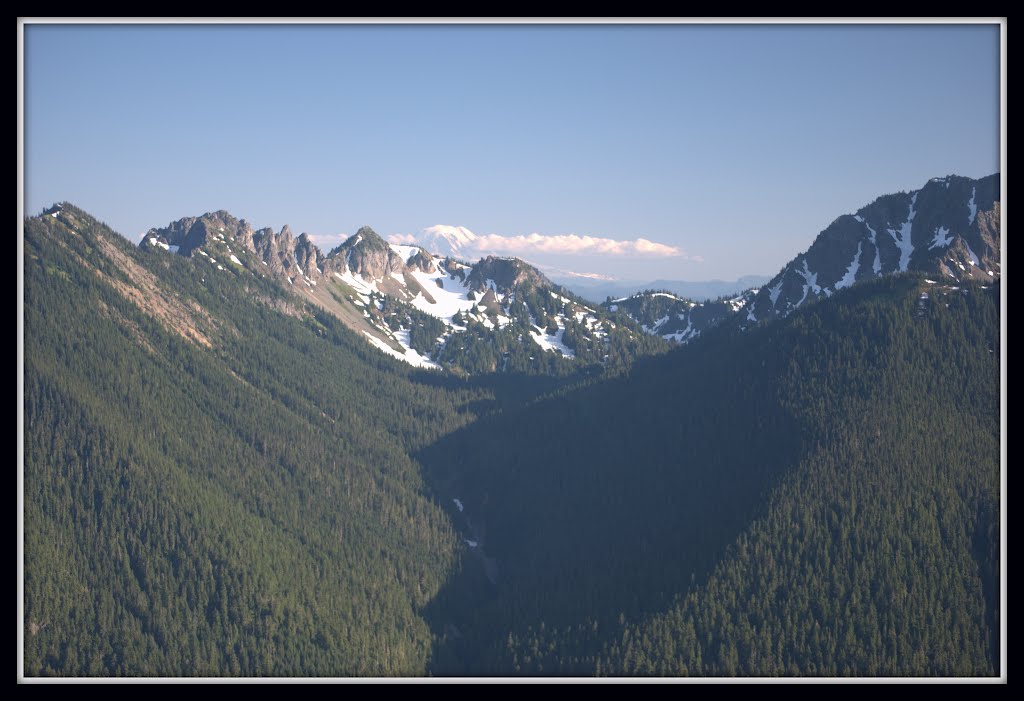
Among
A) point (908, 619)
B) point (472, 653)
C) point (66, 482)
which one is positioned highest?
point (66, 482)

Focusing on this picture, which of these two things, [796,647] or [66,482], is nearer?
[796,647]

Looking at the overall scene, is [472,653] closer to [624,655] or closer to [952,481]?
[624,655]

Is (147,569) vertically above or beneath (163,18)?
beneath

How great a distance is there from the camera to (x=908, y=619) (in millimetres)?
164250

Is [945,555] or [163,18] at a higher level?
[163,18]

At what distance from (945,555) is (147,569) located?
146 meters

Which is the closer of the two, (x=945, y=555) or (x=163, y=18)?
(x=163, y=18)
